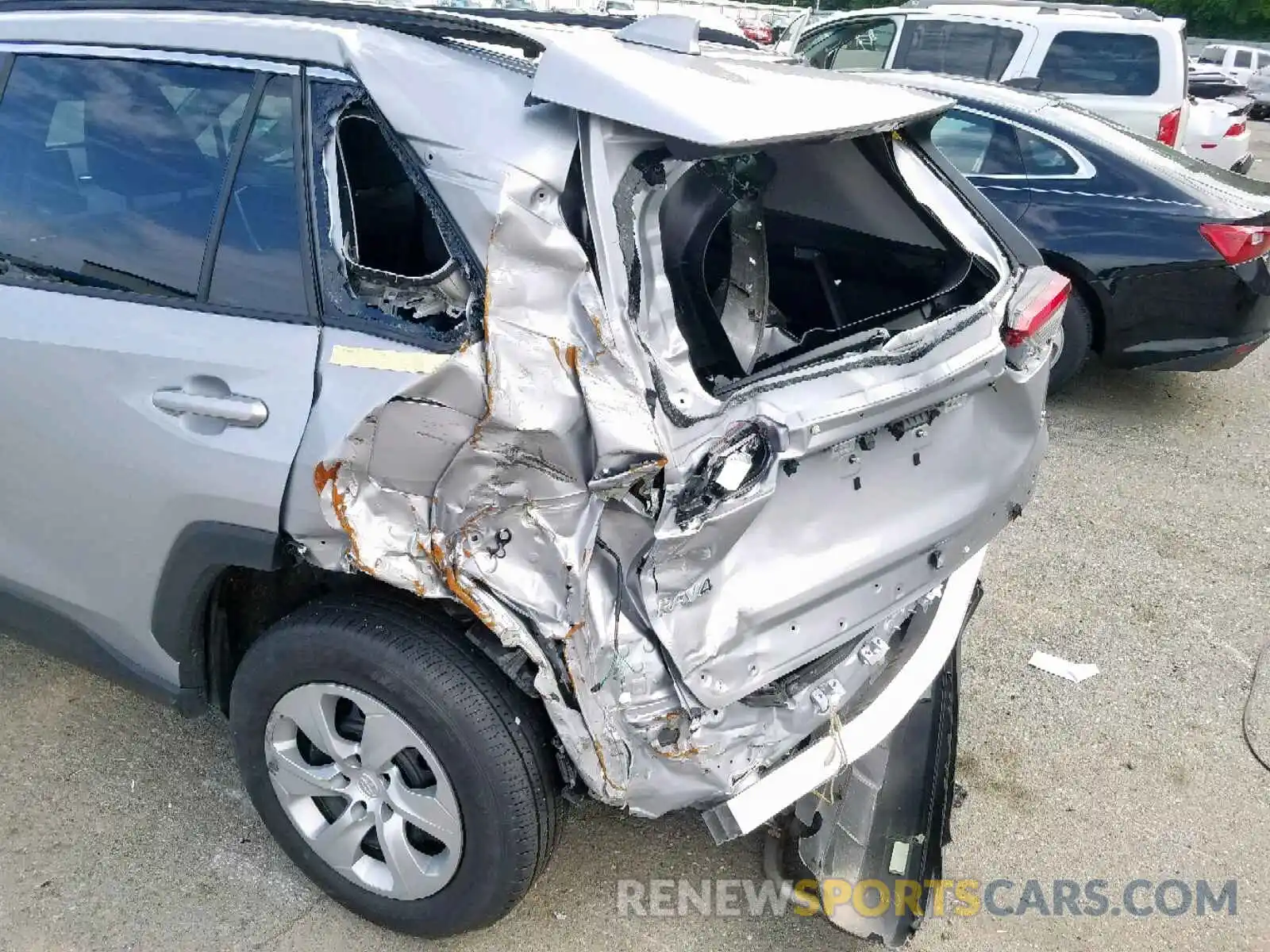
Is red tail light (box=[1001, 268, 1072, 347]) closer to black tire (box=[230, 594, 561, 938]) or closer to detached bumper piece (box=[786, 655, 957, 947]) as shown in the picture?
detached bumper piece (box=[786, 655, 957, 947])

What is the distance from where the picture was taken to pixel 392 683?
200cm

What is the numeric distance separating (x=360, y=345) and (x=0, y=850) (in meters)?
1.65

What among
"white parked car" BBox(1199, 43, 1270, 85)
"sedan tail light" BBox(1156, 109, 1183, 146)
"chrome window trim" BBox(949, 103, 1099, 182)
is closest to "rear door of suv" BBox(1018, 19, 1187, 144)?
"sedan tail light" BBox(1156, 109, 1183, 146)

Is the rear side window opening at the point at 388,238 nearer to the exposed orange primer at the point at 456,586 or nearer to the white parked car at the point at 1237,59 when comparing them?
the exposed orange primer at the point at 456,586

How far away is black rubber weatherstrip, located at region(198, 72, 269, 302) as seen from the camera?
6.98ft

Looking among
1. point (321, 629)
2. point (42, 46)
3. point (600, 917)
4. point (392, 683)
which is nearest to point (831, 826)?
point (600, 917)

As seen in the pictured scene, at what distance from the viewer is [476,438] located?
6.04 feet

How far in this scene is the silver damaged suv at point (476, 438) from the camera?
5.99ft

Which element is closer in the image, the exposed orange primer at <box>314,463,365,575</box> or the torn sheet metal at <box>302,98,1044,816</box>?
the torn sheet metal at <box>302,98,1044,816</box>

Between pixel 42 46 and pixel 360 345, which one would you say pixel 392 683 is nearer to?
pixel 360 345

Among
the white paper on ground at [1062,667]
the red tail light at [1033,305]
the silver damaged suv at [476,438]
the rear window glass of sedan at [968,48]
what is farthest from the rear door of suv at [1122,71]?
the silver damaged suv at [476,438]

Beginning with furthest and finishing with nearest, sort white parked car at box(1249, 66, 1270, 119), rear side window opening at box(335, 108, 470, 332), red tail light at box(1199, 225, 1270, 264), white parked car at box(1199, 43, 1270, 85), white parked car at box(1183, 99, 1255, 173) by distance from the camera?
white parked car at box(1199, 43, 1270, 85), white parked car at box(1249, 66, 1270, 119), white parked car at box(1183, 99, 1255, 173), red tail light at box(1199, 225, 1270, 264), rear side window opening at box(335, 108, 470, 332)

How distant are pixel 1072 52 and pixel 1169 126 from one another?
840 mm

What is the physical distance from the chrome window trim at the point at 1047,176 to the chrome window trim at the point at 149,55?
12.8 feet
